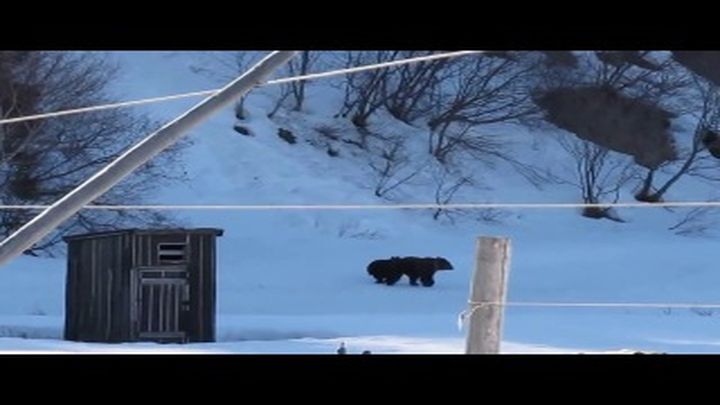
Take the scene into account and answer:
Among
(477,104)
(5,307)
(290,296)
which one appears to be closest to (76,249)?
(5,307)

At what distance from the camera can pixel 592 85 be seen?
40.2 meters

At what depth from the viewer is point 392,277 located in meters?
30.3

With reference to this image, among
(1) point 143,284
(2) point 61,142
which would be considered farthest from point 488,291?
(2) point 61,142

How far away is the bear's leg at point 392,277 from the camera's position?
1190 inches

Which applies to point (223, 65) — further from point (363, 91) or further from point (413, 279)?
point (413, 279)

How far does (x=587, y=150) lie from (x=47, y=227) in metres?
33.2

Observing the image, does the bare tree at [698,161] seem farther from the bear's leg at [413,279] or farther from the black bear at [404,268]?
the black bear at [404,268]

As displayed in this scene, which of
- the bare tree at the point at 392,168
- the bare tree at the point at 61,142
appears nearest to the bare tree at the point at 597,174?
the bare tree at the point at 392,168

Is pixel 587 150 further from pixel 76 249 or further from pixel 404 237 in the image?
pixel 76 249

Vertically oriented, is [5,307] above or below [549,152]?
below

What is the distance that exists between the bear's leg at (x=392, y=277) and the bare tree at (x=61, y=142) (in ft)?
17.6

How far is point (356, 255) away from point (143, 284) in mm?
8789

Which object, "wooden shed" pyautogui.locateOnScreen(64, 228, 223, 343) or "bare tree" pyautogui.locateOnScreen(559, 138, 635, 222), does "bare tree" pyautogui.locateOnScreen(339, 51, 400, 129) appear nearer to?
"bare tree" pyautogui.locateOnScreen(559, 138, 635, 222)

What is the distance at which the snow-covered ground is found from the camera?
2548 cm
